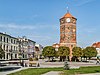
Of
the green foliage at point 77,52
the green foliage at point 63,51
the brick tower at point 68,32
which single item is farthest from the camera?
the brick tower at point 68,32

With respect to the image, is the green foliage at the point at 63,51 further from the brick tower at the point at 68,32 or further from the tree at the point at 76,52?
the brick tower at the point at 68,32

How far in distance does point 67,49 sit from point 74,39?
6653 mm

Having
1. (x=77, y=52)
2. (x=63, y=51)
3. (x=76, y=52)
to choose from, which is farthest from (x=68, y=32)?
(x=77, y=52)

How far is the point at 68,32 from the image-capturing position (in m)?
93.1

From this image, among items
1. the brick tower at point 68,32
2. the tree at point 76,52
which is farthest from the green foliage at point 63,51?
the brick tower at point 68,32

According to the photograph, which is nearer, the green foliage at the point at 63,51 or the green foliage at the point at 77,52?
the green foliage at the point at 77,52

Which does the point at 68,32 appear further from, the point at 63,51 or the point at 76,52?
the point at 76,52

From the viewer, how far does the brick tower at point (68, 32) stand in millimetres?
92938

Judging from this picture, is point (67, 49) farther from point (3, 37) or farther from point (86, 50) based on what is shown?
point (3, 37)

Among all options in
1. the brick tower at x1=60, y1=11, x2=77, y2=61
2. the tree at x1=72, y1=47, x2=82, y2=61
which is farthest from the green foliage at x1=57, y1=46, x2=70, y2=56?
the brick tower at x1=60, y1=11, x2=77, y2=61

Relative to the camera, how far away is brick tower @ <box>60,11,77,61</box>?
→ 3659 inches

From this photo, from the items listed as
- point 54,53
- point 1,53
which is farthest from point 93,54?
point 1,53

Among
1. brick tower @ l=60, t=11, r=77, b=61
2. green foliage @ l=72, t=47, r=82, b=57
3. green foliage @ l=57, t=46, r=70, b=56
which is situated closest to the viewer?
green foliage @ l=72, t=47, r=82, b=57

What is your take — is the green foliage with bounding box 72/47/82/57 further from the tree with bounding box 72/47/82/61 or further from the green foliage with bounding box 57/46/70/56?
the green foliage with bounding box 57/46/70/56
